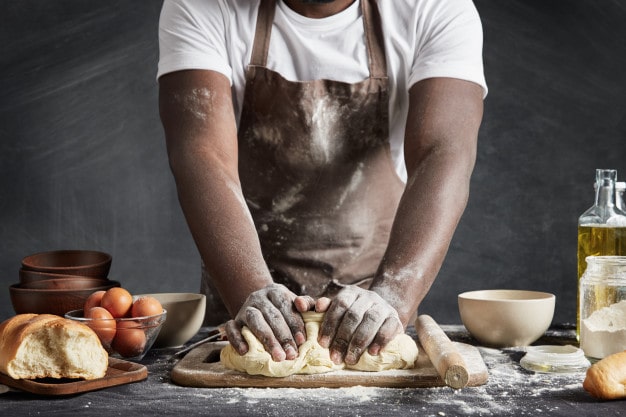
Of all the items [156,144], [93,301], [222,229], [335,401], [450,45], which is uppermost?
[450,45]

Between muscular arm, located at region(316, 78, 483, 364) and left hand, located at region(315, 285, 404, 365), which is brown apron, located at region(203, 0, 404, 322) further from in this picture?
left hand, located at region(315, 285, 404, 365)

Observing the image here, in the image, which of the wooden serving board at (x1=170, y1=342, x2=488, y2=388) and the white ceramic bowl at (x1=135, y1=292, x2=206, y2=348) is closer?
the wooden serving board at (x1=170, y1=342, x2=488, y2=388)

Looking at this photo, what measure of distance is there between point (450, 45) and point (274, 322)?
890mm

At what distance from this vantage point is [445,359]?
131cm

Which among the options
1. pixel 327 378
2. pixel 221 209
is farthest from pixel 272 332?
pixel 221 209

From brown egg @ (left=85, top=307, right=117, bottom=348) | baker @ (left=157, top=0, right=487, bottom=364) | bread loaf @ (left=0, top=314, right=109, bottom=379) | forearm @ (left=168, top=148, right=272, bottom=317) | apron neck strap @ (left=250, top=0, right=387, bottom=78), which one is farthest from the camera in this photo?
apron neck strap @ (left=250, top=0, right=387, bottom=78)

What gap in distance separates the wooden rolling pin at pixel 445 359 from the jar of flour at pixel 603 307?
0.27 m

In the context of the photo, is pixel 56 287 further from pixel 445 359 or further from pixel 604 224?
pixel 604 224

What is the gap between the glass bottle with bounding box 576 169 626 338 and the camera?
169 centimetres

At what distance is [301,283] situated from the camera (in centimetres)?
215

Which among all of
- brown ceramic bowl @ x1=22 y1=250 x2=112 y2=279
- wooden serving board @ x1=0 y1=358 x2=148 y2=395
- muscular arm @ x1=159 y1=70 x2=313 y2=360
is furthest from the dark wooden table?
brown ceramic bowl @ x1=22 y1=250 x2=112 y2=279

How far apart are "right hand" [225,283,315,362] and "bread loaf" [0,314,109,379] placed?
0.23 meters

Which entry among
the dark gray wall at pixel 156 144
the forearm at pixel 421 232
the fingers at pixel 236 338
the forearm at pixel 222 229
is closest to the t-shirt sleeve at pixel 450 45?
the forearm at pixel 421 232

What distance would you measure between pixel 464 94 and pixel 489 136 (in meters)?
1.64
